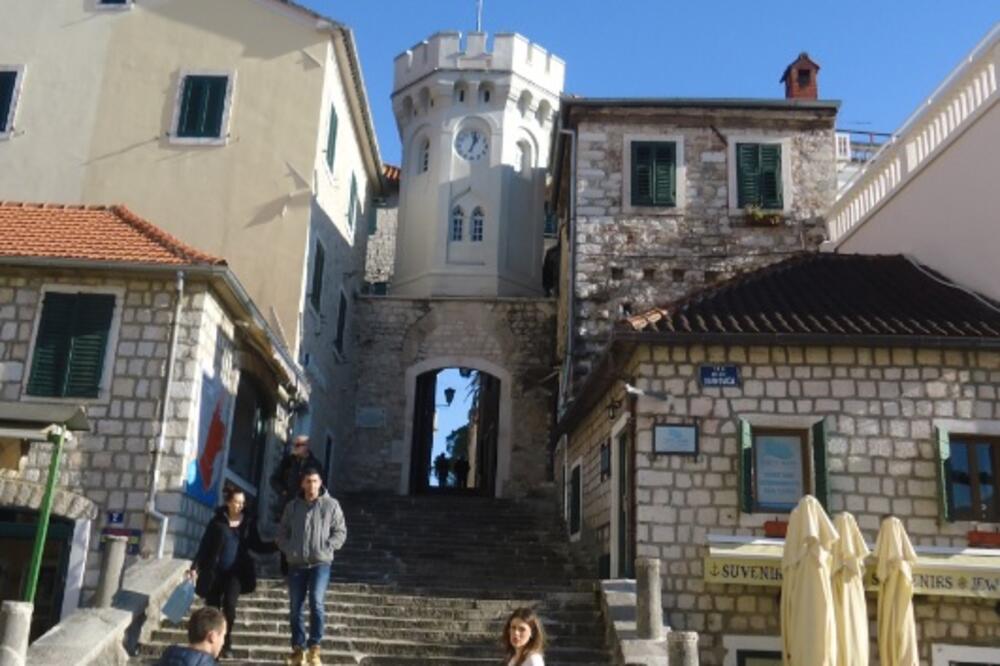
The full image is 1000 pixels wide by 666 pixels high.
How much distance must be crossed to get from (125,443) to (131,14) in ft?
32.6

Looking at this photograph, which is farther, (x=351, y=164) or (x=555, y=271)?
(x=555, y=271)

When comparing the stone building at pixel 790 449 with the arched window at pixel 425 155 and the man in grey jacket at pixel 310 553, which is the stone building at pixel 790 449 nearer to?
the man in grey jacket at pixel 310 553

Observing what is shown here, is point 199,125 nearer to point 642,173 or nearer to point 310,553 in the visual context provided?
point 642,173

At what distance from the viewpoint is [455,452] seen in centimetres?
4772

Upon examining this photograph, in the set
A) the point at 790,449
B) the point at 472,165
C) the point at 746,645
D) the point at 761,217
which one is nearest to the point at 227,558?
the point at 746,645

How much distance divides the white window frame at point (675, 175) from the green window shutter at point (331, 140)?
18.3 feet

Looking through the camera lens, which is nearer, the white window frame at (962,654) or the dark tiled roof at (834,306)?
the white window frame at (962,654)

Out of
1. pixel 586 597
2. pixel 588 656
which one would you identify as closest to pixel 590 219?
pixel 586 597

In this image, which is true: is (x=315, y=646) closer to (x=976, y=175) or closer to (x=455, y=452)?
(x=976, y=175)

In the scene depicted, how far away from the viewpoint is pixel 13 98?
17.9 meters

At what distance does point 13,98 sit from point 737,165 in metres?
13.3

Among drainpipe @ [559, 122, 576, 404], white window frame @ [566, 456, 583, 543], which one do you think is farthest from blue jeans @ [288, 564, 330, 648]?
drainpipe @ [559, 122, 576, 404]

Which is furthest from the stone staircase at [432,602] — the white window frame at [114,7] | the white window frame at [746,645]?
the white window frame at [114,7]

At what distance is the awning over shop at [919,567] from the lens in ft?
34.7
